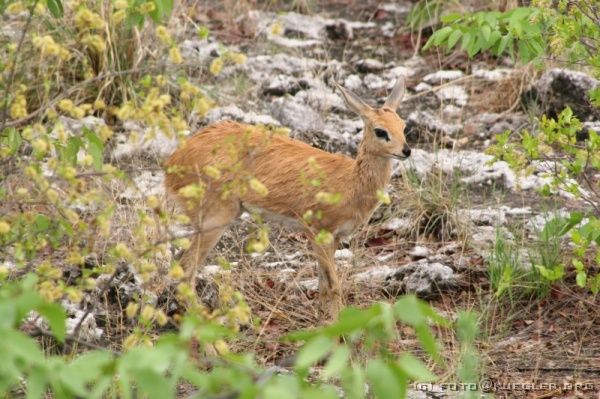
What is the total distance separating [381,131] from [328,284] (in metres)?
0.95

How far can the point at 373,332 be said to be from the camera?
10.8 feet

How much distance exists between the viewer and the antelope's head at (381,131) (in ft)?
23.0

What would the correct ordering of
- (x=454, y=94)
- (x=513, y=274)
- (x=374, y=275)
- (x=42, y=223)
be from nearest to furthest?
(x=42, y=223) → (x=513, y=274) → (x=374, y=275) → (x=454, y=94)

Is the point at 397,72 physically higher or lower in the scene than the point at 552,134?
lower

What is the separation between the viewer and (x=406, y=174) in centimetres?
848

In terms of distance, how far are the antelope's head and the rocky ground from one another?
718 millimetres

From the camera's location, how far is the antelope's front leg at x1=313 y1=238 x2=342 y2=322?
683 cm

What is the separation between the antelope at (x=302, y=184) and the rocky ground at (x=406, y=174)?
29 centimetres

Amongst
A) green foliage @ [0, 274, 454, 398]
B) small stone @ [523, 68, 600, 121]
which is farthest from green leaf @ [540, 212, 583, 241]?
green foliage @ [0, 274, 454, 398]

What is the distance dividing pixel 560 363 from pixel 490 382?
48cm

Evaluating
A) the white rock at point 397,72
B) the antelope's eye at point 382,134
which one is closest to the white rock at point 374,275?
the antelope's eye at point 382,134

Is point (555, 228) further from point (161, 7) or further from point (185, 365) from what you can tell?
point (185, 365)

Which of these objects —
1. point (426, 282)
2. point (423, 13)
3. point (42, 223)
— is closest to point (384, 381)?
point (42, 223)

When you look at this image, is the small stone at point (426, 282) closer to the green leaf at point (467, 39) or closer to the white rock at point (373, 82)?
the green leaf at point (467, 39)
